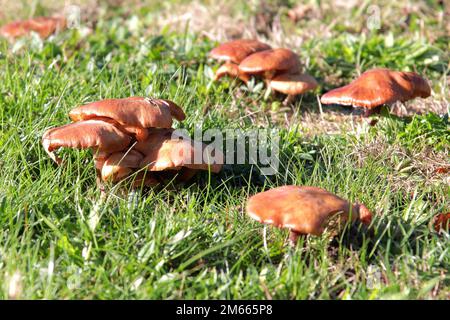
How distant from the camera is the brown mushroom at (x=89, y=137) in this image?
3492 millimetres

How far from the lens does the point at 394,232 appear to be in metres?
3.47

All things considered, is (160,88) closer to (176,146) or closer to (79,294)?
(176,146)

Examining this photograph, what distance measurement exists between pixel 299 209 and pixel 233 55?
8.00 feet

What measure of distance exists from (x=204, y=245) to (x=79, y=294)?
0.70 metres

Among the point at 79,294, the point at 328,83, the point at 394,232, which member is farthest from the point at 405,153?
the point at 79,294

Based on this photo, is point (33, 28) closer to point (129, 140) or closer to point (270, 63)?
point (270, 63)

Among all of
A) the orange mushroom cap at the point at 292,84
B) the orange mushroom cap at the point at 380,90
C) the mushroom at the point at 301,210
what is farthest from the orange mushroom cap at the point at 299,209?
the orange mushroom cap at the point at 292,84

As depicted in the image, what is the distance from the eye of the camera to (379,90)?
448 cm

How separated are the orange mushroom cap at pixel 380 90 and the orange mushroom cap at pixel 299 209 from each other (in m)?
1.35

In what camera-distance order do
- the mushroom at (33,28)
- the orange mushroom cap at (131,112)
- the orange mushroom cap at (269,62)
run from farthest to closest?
the mushroom at (33,28)
the orange mushroom cap at (269,62)
the orange mushroom cap at (131,112)

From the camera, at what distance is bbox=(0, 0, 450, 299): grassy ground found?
312cm

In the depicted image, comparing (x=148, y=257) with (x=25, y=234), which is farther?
(x=25, y=234)

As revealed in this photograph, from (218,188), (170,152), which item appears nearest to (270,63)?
(218,188)

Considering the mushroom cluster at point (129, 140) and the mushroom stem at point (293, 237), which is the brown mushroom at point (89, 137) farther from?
the mushroom stem at point (293, 237)
